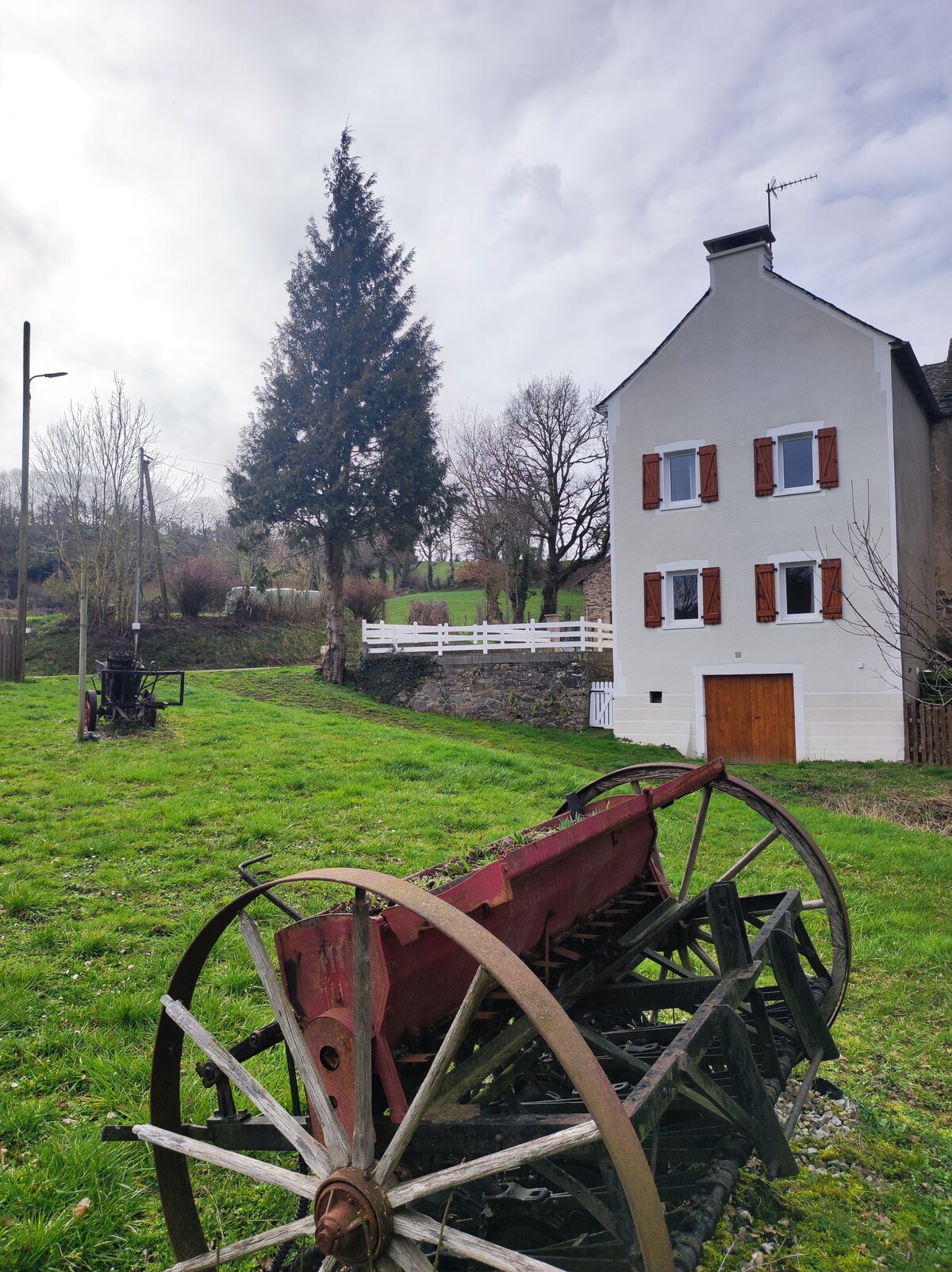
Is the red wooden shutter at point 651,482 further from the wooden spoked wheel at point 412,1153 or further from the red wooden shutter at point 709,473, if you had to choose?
the wooden spoked wheel at point 412,1153

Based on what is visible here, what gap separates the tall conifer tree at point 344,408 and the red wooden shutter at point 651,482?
7.49m

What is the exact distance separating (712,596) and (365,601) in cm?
1701

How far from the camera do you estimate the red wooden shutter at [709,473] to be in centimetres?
1786

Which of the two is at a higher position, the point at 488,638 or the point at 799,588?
the point at 799,588

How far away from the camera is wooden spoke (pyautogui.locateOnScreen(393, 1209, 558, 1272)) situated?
69.9 inches

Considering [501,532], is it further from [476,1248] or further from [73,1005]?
[476,1248]

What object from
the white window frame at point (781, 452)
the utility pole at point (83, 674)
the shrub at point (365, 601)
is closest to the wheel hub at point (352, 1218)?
the utility pole at point (83, 674)

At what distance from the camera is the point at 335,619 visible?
2333 centimetres

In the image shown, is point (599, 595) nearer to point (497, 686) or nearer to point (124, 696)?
point (497, 686)

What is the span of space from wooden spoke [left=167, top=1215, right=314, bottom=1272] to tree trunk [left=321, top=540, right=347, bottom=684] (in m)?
21.1

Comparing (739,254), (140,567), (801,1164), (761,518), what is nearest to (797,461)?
(761,518)

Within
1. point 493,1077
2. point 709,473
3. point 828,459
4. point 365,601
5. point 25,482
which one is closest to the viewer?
point 493,1077

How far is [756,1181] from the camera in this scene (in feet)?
10.1

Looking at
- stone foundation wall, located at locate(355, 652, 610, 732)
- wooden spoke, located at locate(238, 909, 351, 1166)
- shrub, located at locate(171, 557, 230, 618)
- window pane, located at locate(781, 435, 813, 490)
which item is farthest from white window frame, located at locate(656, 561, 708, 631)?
shrub, located at locate(171, 557, 230, 618)
